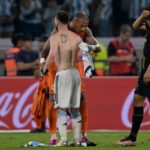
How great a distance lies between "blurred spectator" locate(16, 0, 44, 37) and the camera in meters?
21.2

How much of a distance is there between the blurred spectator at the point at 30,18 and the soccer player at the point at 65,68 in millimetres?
8468

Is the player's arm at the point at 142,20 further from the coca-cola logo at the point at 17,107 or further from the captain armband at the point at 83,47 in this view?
the coca-cola logo at the point at 17,107

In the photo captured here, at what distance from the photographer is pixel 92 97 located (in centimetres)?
1831

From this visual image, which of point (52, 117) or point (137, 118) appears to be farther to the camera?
point (52, 117)

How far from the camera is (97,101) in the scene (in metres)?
18.3

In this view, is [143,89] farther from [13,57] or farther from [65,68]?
[13,57]

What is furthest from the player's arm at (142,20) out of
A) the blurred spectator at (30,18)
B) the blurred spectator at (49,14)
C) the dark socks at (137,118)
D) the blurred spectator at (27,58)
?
the blurred spectator at (49,14)

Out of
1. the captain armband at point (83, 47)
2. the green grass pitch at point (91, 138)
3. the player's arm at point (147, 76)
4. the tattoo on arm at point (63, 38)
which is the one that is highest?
the tattoo on arm at point (63, 38)

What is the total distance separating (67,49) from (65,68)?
27 cm

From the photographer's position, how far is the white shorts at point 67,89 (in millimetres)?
12664

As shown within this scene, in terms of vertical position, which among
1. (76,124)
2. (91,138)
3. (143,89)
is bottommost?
(91,138)

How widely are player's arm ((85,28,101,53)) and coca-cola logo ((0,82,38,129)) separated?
16.4ft

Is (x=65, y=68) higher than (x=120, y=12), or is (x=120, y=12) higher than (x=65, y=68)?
(x=65, y=68)

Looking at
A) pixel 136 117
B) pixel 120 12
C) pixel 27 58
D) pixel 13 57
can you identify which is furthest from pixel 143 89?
pixel 120 12
